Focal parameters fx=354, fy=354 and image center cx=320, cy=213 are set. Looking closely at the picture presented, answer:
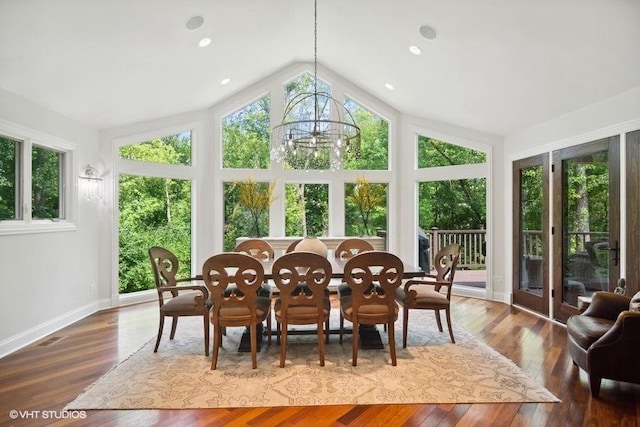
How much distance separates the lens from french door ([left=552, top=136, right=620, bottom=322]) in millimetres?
3696

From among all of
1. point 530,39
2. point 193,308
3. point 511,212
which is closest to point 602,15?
point 530,39

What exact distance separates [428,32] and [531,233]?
3085mm

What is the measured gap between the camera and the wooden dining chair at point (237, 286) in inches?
111

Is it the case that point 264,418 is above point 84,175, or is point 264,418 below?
below

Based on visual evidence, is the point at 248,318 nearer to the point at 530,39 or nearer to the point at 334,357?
the point at 334,357

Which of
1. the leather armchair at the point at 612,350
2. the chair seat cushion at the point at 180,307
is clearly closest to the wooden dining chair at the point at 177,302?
the chair seat cushion at the point at 180,307

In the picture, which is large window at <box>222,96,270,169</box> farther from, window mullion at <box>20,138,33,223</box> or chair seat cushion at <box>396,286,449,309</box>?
chair seat cushion at <box>396,286,449,309</box>

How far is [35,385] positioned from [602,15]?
Answer: 5339mm

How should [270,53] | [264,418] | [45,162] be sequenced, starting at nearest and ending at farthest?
[264,418], [45,162], [270,53]

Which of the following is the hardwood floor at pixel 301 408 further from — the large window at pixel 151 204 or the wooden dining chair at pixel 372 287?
the large window at pixel 151 204

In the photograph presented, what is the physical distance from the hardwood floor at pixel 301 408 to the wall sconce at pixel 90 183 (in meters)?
1.85

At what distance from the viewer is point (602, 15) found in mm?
2846

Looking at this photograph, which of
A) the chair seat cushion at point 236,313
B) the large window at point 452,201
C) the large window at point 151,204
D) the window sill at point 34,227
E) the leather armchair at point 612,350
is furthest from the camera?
the large window at point 452,201

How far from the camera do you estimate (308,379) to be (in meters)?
2.80
